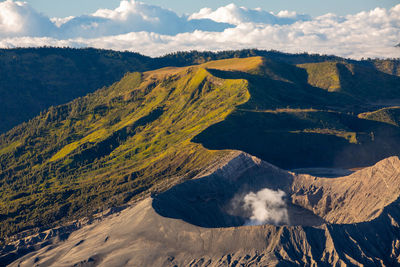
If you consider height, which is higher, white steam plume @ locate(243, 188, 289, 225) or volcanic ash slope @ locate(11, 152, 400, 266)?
volcanic ash slope @ locate(11, 152, 400, 266)

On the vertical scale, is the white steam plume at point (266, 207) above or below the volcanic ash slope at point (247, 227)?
below

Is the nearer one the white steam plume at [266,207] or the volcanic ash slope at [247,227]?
the volcanic ash slope at [247,227]

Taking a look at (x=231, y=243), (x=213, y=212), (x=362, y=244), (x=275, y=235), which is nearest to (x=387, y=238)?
(x=362, y=244)

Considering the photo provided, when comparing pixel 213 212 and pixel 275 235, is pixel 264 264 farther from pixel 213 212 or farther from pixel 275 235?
pixel 213 212

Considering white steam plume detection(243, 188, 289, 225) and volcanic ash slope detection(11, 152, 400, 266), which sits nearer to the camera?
volcanic ash slope detection(11, 152, 400, 266)
